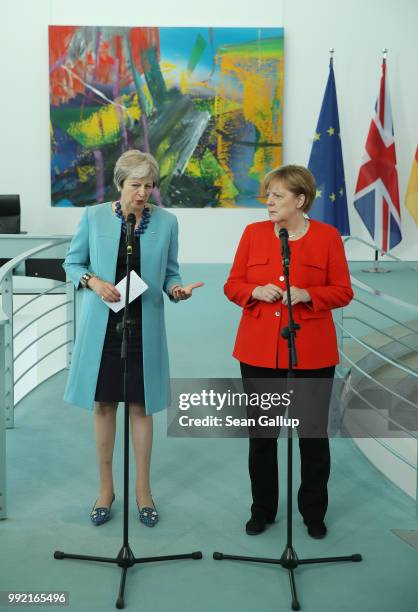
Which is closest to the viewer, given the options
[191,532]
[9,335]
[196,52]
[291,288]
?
[291,288]

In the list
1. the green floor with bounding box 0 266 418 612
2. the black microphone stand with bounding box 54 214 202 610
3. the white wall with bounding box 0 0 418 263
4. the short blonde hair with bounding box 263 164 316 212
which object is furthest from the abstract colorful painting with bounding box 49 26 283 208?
the black microphone stand with bounding box 54 214 202 610

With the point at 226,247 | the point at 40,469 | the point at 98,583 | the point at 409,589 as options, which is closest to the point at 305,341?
the point at 409,589

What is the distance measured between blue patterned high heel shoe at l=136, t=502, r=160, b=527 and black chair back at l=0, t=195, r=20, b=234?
596 centimetres

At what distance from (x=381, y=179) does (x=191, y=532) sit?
6964 mm

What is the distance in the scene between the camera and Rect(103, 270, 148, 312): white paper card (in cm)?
293

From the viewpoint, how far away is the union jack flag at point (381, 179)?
9461 mm

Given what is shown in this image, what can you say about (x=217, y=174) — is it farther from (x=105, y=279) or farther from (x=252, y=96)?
(x=105, y=279)

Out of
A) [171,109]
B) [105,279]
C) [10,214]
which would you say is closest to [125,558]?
[105,279]

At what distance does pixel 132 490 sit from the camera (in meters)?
3.56

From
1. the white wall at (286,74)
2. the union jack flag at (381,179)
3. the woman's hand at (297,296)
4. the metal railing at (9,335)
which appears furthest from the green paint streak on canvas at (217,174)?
the woman's hand at (297,296)

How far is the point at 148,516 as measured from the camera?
10.6 ft

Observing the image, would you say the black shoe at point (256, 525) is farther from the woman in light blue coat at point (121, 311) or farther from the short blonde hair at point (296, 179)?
the short blonde hair at point (296, 179)

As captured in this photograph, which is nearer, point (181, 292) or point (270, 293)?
point (270, 293)

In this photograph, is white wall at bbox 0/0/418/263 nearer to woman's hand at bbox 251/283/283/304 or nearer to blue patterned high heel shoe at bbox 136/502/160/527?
blue patterned high heel shoe at bbox 136/502/160/527
